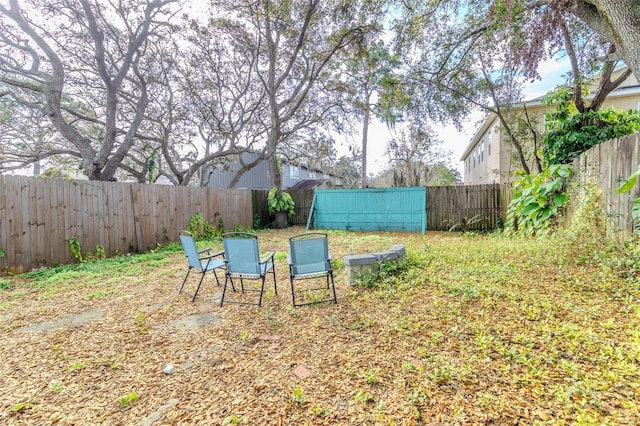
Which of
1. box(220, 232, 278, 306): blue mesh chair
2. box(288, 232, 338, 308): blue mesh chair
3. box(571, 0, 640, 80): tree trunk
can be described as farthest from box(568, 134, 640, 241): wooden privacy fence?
box(220, 232, 278, 306): blue mesh chair

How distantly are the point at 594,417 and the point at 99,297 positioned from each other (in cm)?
499

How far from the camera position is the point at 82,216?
224 inches

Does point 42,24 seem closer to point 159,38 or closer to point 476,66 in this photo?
point 159,38

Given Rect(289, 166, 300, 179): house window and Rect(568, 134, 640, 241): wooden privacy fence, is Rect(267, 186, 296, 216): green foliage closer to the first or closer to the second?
Rect(568, 134, 640, 241): wooden privacy fence

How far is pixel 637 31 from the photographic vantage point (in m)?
3.37


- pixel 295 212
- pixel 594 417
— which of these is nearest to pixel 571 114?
pixel 594 417

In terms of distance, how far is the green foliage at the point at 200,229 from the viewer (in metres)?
8.30

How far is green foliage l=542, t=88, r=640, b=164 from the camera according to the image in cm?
581

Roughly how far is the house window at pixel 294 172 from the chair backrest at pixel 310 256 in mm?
19120

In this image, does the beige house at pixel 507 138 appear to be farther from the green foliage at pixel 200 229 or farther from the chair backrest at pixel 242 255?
the green foliage at pixel 200 229

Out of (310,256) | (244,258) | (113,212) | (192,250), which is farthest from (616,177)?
(113,212)

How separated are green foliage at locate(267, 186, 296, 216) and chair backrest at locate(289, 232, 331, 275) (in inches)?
320

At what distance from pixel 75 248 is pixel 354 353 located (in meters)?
6.13

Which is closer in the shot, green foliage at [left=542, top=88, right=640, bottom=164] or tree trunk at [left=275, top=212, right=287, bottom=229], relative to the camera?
green foliage at [left=542, top=88, right=640, bottom=164]
